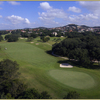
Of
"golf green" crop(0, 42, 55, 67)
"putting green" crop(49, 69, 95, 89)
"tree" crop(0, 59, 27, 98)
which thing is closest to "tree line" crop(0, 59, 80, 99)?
"tree" crop(0, 59, 27, 98)

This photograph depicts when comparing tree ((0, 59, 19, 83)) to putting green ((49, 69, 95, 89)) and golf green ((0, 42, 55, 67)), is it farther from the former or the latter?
golf green ((0, 42, 55, 67))

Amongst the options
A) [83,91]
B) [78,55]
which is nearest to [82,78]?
[83,91]

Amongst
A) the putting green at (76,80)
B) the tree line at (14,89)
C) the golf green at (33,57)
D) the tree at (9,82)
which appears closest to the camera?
the tree line at (14,89)

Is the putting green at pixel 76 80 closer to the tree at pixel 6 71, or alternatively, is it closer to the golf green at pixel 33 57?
the tree at pixel 6 71

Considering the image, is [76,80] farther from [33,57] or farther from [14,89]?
[33,57]

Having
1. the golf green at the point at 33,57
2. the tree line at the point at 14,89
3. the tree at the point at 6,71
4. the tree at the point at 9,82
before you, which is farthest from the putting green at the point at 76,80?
the golf green at the point at 33,57

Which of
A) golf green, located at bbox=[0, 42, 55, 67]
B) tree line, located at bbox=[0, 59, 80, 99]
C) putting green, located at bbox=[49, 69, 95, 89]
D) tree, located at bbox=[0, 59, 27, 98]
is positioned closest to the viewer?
tree line, located at bbox=[0, 59, 80, 99]

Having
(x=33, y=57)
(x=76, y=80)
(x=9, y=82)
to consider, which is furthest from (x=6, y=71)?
(x=33, y=57)

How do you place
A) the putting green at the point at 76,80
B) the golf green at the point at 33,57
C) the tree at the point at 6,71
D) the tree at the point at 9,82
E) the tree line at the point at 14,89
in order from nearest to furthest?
1. the tree line at the point at 14,89
2. the tree at the point at 9,82
3. the tree at the point at 6,71
4. the putting green at the point at 76,80
5. the golf green at the point at 33,57

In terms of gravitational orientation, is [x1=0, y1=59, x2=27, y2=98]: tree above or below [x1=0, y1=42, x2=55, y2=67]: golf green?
above

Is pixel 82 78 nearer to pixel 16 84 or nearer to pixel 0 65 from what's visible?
pixel 16 84

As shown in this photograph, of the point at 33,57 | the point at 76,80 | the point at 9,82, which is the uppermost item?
the point at 9,82
